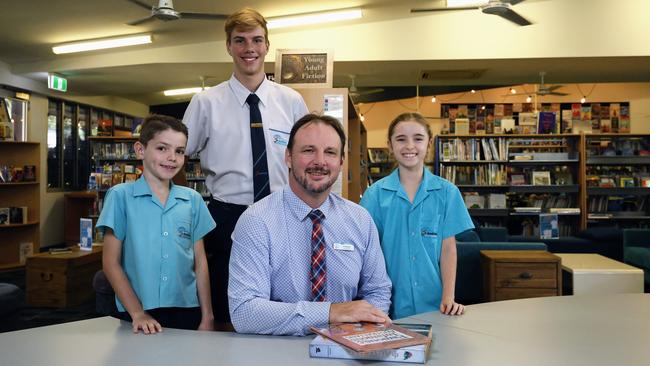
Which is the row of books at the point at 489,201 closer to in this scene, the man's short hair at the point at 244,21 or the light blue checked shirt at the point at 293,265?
the man's short hair at the point at 244,21

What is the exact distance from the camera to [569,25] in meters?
7.09

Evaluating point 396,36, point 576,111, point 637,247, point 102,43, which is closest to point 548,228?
point 637,247

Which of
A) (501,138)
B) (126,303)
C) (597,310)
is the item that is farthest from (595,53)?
(126,303)

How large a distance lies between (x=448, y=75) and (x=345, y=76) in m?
1.59

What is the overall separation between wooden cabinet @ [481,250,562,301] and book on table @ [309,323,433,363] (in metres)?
3.51

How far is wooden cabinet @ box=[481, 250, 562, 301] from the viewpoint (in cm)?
468

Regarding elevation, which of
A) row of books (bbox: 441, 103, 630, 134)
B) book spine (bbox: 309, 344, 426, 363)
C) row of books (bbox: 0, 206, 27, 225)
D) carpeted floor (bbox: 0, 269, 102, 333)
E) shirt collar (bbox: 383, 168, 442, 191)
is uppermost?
row of books (bbox: 441, 103, 630, 134)

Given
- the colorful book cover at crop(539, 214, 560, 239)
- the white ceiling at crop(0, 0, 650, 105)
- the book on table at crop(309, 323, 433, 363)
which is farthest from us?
the white ceiling at crop(0, 0, 650, 105)

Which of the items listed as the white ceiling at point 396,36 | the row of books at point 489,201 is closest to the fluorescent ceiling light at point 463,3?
the white ceiling at point 396,36

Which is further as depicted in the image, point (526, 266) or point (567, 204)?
point (567, 204)

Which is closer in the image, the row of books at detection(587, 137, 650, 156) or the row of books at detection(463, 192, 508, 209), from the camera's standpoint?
the row of books at detection(463, 192, 508, 209)

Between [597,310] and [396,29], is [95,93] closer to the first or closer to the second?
[396,29]

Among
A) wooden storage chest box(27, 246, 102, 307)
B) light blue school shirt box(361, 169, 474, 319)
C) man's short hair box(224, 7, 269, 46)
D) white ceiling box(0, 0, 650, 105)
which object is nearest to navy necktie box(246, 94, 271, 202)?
man's short hair box(224, 7, 269, 46)

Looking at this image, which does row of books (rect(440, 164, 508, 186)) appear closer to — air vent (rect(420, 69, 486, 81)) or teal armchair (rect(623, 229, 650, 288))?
air vent (rect(420, 69, 486, 81))
